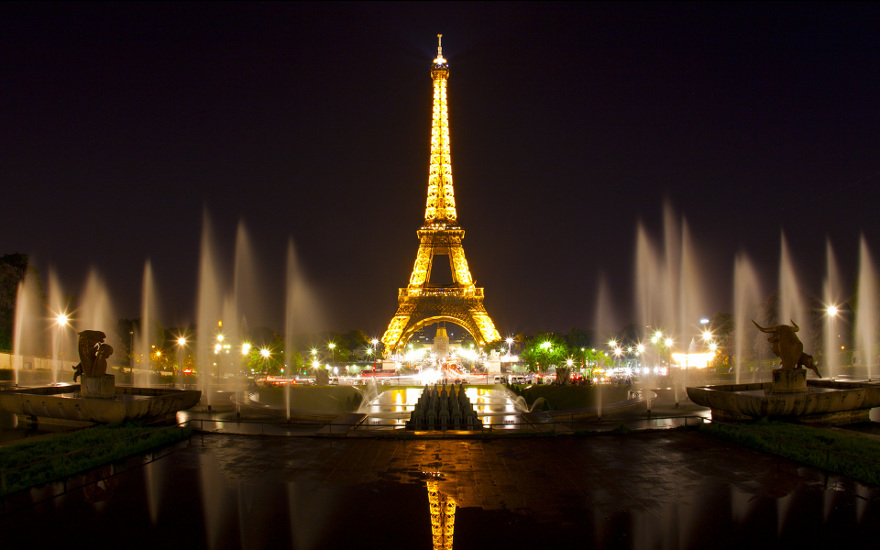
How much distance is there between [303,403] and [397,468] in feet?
60.3

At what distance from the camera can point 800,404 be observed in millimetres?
16000

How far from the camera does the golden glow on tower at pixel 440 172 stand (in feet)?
237

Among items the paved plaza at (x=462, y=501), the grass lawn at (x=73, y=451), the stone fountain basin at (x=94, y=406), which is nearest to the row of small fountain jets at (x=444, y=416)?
the paved plaza at (x=462, y=501)

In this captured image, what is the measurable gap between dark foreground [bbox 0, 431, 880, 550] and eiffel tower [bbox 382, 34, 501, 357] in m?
56.1

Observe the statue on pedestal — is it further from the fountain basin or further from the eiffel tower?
the eiffel tower

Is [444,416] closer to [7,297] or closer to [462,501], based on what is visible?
→ [462,501]

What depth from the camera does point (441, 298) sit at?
71125 mm

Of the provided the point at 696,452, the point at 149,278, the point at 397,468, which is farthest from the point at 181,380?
the point at 696,452

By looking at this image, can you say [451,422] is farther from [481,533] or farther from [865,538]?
[865,538]

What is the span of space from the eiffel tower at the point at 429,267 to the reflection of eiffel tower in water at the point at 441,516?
58585 mm

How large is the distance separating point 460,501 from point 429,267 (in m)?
64.0

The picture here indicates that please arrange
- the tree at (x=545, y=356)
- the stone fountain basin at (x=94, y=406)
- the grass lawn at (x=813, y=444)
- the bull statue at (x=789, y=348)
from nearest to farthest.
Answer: the grass lawn at (x=813, y=444) → the stone fountain basin at (x=94, y=406) → the bull statue at (x=789, y=348) → the tree at (x=545, y=356)

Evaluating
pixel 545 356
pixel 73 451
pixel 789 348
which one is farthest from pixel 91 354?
pixel 545 356

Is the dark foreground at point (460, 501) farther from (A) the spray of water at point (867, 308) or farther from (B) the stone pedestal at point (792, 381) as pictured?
(A) the spray of water at point (867, 308)
